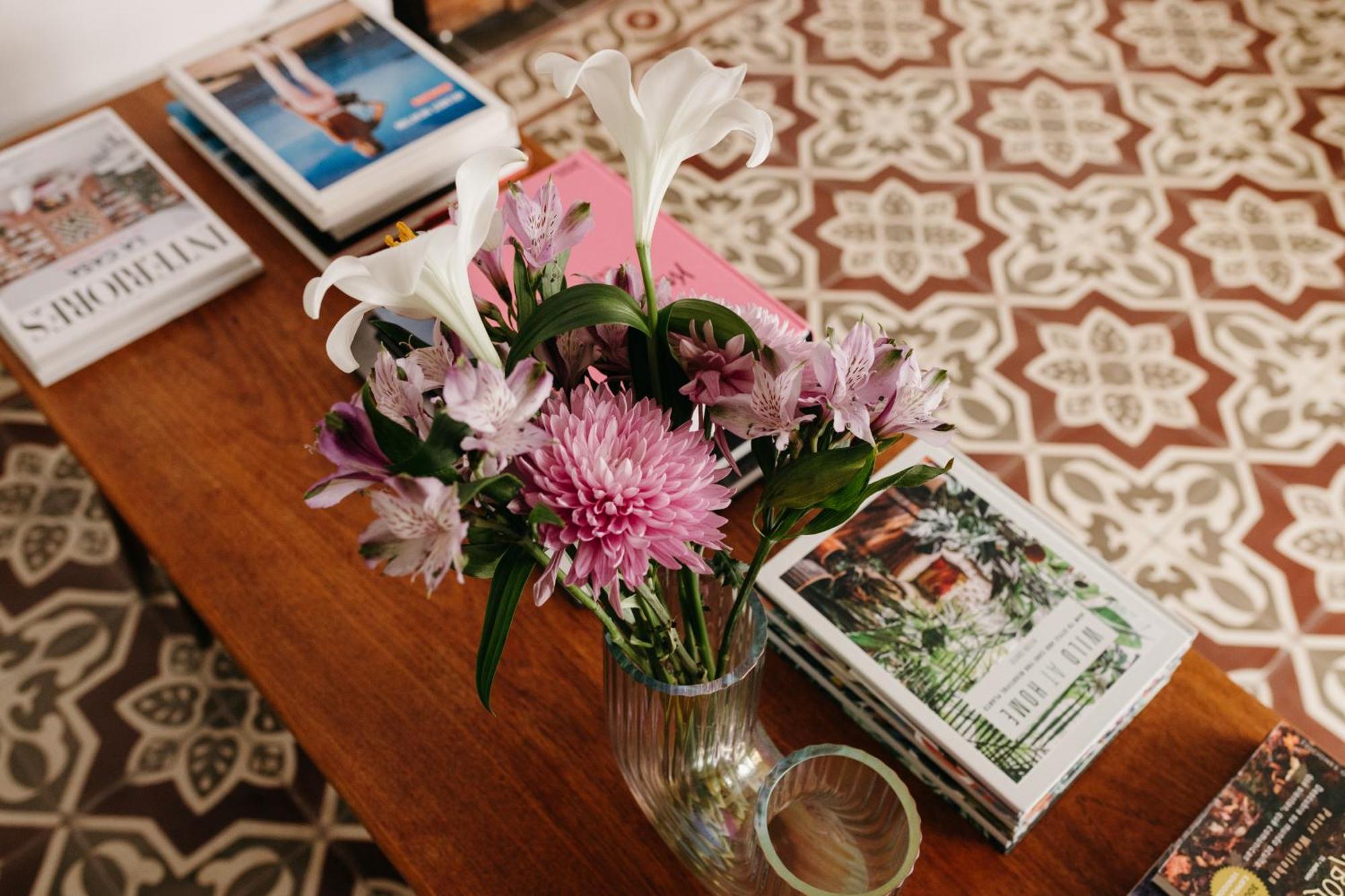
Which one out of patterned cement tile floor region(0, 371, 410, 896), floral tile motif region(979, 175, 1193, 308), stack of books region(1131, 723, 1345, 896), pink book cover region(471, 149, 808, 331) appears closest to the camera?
stack of books region(1131, 723, 1345, 896)

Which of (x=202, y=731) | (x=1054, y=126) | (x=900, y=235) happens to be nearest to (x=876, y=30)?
(x=1054, y=126)

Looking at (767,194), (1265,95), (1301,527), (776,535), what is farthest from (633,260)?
(1265,95)

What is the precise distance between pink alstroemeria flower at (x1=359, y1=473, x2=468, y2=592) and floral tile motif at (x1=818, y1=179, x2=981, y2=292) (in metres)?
1.33

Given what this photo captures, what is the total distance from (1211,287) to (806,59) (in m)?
0.77

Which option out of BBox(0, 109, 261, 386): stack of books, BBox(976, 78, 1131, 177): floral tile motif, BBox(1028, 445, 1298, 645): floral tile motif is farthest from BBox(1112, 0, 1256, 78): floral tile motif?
BBox(0, 109, 261, 386): stack of books

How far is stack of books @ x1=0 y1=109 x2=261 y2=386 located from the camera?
97cm

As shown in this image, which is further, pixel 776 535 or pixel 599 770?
pixel 599 770

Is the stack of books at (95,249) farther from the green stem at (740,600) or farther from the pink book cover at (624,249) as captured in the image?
the green stem at (740,600)

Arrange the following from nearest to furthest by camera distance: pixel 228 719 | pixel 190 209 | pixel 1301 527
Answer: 1. pixel 190 209
2. pixel 228 719
3. pixel 1301 527

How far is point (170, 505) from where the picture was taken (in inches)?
35.1

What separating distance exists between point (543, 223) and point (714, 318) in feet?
0.29

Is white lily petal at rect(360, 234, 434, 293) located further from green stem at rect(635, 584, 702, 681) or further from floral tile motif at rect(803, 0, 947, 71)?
floral tile motif at rect(803, 0, 947, 71)

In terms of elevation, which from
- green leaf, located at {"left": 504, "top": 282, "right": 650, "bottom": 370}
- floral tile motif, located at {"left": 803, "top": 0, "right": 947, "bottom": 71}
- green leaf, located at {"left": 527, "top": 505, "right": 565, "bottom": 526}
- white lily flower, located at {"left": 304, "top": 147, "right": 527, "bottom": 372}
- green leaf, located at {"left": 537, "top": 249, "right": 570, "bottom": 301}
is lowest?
floral tile motif, located at {"left": 803, "top": 0, "right": 947, "bottom": 71}

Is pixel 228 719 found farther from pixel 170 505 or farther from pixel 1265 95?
pixel 1265 95
